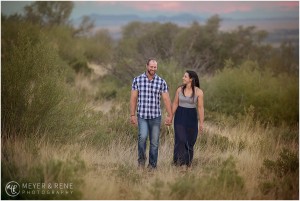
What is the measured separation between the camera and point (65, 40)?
29828mm

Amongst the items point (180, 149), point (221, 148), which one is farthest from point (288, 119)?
point (180, 149)

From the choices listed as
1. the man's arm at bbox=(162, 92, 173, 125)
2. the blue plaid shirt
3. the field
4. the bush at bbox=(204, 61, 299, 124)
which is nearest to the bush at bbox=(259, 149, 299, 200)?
the field

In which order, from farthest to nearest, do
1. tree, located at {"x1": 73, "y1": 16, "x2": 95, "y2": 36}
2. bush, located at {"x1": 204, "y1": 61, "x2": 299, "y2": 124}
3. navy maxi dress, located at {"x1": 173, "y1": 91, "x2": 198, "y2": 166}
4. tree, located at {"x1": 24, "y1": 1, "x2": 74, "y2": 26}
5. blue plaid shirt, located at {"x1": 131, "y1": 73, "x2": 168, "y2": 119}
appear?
tree, located at {"x1": 73, "y1": 16, "x2": 95, "y2": 36} < tree, located at {"x1": 24, "y1": 1, "x2": 74, "y2": 26} < bush, located at {"x1": 204, "y1": 61, "x2": 299, "y2": 124} < navy maxi dress, located at {"x1": 173, "y1": 91, "x2": 198, "y2": 166} < blue plaid shirt, located at {"x1": 131, "y1": 73, "x2": 168, "y2": 119}

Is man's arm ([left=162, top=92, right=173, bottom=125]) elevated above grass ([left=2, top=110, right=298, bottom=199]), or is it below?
above

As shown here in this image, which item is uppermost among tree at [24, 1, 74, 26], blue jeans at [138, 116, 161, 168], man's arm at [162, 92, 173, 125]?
tree at [24, 1, 74, 26]

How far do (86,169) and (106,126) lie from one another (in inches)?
143

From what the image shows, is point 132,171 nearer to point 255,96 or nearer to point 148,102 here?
point 148,102

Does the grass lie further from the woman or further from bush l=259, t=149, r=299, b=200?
the woman

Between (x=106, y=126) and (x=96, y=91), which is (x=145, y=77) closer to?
(x=106, y=126)

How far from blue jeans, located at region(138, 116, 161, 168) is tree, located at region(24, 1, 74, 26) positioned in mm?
26831

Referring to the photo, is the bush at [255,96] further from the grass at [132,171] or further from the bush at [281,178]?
the bush at [281,178]

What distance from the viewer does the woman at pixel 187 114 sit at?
903 cm

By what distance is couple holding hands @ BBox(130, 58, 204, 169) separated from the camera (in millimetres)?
8961

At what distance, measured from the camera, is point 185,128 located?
362 inches
